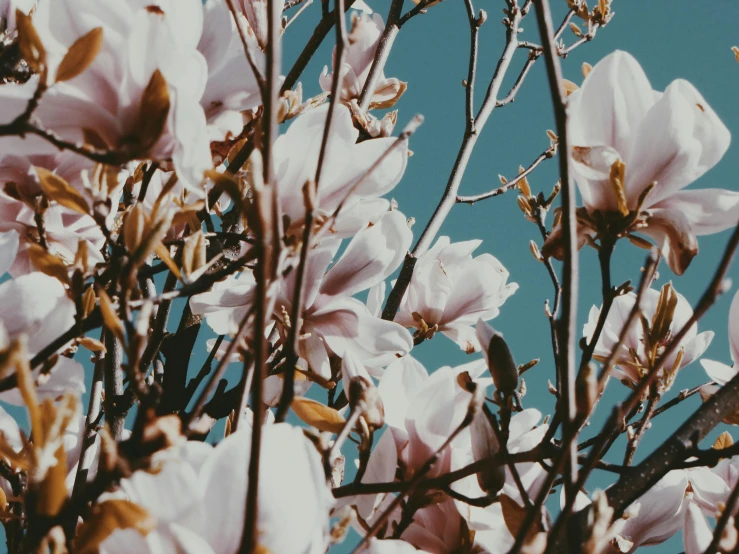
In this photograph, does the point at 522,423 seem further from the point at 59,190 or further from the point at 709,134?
the point at 59,190

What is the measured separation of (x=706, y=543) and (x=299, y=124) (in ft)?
1.87

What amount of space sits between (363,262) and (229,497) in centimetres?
48

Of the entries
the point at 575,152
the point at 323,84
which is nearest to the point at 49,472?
the point at 575,152

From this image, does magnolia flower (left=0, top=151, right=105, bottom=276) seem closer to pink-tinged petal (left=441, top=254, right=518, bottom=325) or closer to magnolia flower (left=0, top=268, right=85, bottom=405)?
magnolia flower (left=0, top=268, right=85, bottom=405)

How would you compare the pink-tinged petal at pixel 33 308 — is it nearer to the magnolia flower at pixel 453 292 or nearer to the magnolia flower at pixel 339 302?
the magnolia flower at pixel 339 302

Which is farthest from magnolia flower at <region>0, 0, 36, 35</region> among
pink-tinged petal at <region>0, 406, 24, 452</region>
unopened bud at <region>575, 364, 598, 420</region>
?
unopened bud at <region>575, 364, 598, 420</region>

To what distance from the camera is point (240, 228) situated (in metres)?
1.17

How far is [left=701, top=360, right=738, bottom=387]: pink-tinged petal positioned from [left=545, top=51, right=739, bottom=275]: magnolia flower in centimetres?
27

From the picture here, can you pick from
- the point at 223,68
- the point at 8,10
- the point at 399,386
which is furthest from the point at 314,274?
the point at 8,10

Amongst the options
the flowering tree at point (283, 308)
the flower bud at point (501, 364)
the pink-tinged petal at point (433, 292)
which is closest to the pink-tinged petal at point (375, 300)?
the pink-tinged petal at point (433, 292)

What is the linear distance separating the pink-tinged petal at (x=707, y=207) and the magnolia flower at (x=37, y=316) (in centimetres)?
59

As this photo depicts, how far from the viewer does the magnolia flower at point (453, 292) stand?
4.37ft

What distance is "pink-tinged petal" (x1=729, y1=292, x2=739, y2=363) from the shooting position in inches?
31.5

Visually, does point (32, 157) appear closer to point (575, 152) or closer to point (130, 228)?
point (130, 228)
